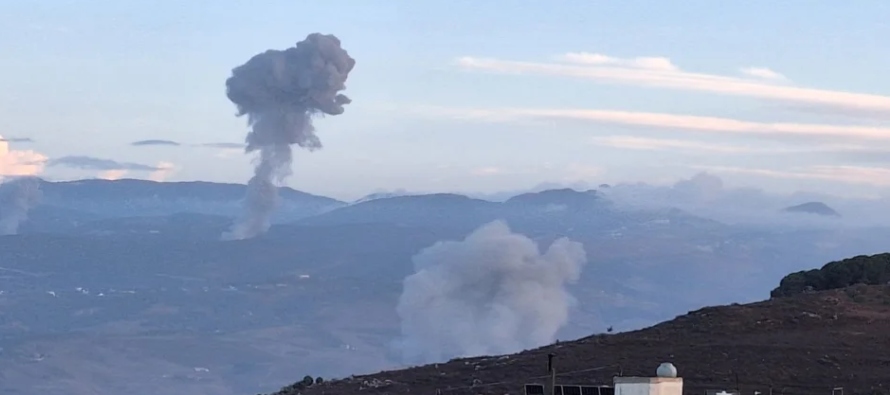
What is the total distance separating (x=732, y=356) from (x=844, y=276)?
30.2 m

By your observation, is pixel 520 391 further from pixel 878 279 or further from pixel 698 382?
pixel 878 279

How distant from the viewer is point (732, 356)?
266 ft

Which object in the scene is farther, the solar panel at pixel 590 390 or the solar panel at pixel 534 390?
the solar panel at pixel 534 390

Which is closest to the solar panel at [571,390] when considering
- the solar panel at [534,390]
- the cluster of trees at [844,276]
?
the solar panel at [534,390]

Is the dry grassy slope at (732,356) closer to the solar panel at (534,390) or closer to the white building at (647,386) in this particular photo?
the solar panel at (534,390)

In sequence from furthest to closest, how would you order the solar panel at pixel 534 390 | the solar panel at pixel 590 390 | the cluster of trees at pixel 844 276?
the cluster of trees at pixel 844 276 → the solar panel at pixel 534 390 → the solar panel at pixel 590 390

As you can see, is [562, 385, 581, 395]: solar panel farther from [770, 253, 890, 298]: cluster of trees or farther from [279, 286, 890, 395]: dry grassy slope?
[770, 253, 890, 298]: cluster of trees

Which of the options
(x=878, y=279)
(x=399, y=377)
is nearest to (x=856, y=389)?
(x=399, y=377)

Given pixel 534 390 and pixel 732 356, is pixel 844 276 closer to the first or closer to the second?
pixel 732 356

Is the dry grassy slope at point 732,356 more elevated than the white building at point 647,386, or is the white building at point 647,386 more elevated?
the dry grassy slope at point 732,356

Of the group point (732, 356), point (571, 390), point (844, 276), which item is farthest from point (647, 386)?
point (844, 276)

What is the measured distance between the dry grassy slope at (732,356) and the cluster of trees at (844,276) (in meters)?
11.4

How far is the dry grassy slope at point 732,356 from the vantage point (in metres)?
76.1

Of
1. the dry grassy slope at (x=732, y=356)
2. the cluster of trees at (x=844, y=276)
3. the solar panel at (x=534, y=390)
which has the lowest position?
the solar panel at (x=534, y=390)
